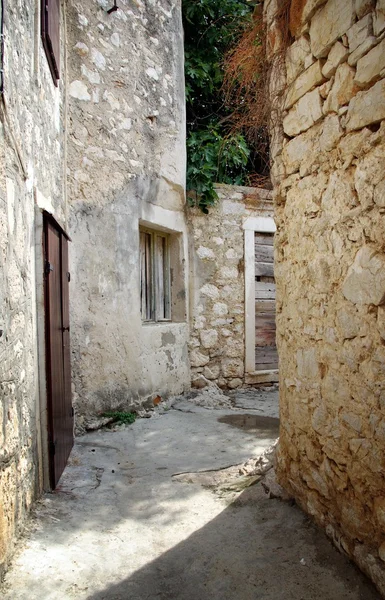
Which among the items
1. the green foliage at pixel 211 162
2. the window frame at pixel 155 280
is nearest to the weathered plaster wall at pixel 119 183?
the window frame at pixel 155 280

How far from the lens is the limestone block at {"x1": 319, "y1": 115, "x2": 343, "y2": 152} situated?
2381mm

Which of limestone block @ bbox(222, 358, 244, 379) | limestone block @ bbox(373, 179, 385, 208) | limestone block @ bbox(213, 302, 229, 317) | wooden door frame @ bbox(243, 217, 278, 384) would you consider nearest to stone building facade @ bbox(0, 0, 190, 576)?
limestone block @ bbox(213, 302, 229, 317)

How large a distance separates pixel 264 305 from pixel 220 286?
2.63 ft

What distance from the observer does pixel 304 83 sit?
2.67 meters

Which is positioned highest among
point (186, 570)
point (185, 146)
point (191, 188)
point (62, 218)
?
point (185, 146)

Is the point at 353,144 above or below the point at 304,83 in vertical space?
below

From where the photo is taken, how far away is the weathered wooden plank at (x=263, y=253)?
7.19 metres

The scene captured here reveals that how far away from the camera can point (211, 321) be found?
6.81 meters

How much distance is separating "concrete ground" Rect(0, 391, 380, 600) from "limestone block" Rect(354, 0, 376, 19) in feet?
8.03

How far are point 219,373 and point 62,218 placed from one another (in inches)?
128

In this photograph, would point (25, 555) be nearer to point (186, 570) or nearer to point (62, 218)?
point (186, 570)

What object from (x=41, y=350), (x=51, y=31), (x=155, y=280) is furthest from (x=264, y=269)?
(x=41, y=350)

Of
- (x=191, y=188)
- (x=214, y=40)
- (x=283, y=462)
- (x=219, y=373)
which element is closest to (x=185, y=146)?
(x=191, y=188)

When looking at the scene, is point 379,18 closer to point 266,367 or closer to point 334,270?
point 334,270
